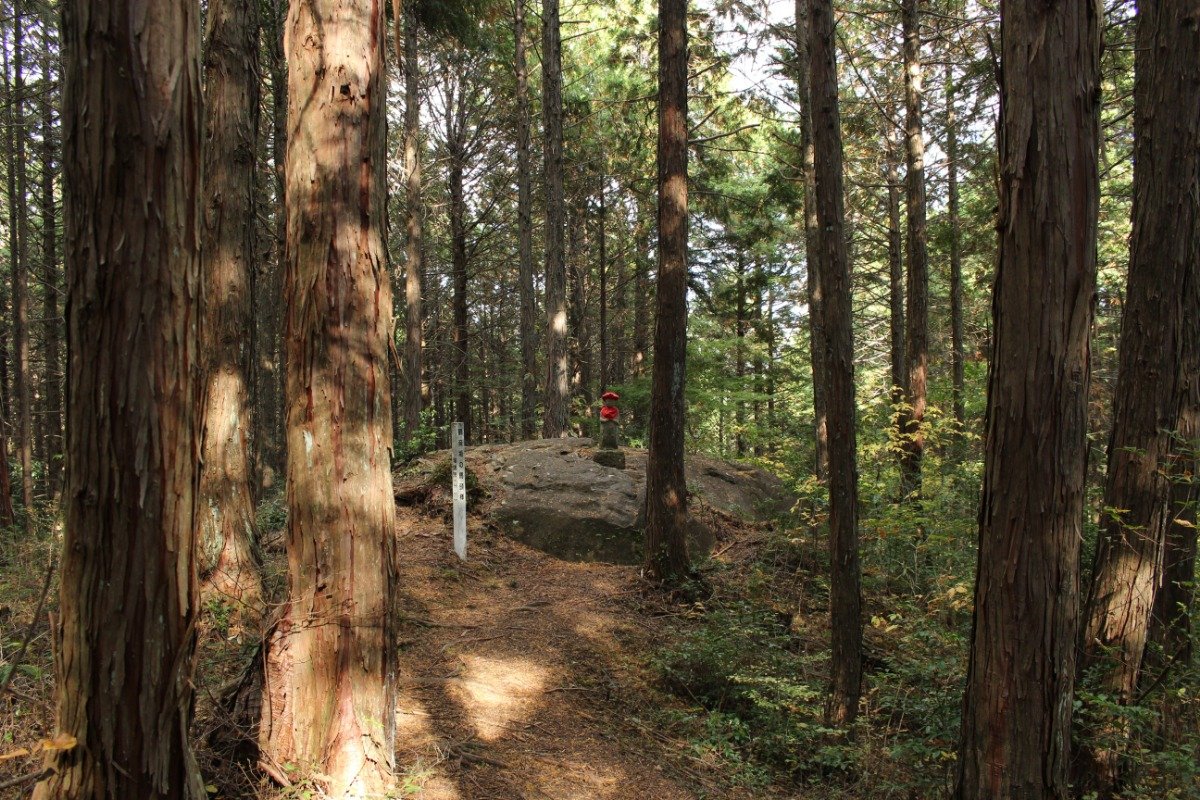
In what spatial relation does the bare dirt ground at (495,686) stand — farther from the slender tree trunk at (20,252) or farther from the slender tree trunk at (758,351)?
the slender tree trunk at (758,351)

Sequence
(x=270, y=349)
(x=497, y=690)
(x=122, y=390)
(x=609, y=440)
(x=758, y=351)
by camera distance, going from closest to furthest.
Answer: (x=122, y=390) < (x=497, y=690) < (x=609, y=440) < (x=270, y=349) < (x=758, y=351)

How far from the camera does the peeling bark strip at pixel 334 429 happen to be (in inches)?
134

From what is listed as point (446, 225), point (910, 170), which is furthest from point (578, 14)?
point (910, 170)

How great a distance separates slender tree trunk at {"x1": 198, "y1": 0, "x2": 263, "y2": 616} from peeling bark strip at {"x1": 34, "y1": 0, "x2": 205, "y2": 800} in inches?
157

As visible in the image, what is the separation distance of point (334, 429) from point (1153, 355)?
5.74 m

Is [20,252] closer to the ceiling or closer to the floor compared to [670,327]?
closer to the ceiling

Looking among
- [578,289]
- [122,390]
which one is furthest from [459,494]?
[578,289]

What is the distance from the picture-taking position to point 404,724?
14.8ft

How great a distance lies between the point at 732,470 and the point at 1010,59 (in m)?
9.78

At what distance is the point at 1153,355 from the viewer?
17.0 feet

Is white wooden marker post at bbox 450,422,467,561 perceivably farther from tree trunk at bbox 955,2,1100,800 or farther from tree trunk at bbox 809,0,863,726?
tree trunk at bbox 955,2,1100,800

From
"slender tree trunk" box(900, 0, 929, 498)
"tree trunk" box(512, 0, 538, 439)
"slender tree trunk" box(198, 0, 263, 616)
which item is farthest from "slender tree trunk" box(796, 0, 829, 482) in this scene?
"slender tree trunk" box(198, 0, 263, 616)

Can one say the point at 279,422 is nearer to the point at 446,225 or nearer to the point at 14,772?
the point at 446,225

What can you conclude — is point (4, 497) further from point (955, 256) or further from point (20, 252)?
point (955, 256)
